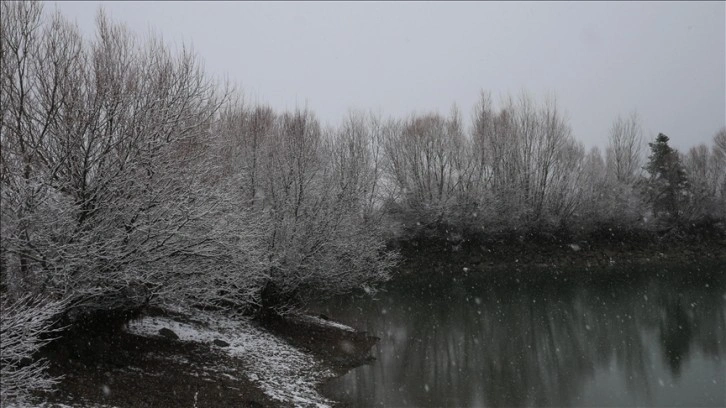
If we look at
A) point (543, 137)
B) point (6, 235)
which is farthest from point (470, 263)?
point (6, 235)

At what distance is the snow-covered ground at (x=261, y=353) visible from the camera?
11.4 m

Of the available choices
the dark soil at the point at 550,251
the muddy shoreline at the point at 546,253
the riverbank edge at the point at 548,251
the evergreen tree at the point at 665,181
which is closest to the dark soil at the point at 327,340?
the riverbank edge at the point at 548,251

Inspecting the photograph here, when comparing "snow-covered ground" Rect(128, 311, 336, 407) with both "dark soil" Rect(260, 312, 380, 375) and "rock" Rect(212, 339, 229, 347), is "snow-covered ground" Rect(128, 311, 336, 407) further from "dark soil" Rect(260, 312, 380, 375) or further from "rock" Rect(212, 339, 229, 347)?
"dark soil" Rect(260, 312, 380, 375)

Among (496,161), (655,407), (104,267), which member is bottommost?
(655,407)

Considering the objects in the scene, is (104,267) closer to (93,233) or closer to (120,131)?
(93,233)

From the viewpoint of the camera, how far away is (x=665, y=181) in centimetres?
4312

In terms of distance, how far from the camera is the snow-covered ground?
37.3 ft

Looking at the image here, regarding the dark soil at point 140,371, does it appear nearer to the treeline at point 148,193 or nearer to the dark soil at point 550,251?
the treeline at point 148,193

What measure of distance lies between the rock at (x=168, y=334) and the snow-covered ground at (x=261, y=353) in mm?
127

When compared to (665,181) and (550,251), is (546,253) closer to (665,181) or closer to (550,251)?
(550,251)

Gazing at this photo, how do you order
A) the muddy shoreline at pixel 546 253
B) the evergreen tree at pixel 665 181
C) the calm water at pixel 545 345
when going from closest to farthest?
the calm water at pixel 545 345 < the muddy shoreline at pixel 546 253 < the evergreen tree at pixel 665 181

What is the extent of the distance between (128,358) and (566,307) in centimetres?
1757

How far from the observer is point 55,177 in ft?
31.5

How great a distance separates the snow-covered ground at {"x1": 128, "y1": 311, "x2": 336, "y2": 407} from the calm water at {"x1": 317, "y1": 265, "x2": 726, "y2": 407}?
0.80 metres
